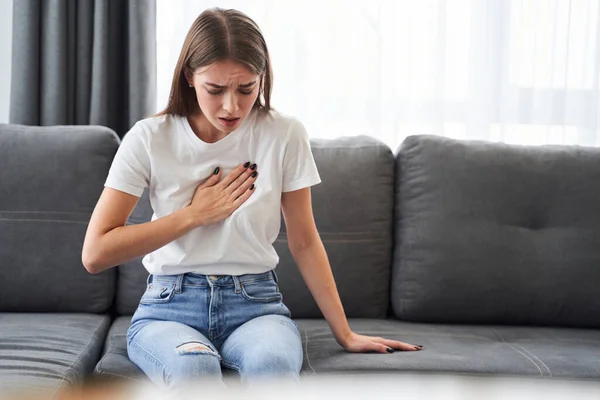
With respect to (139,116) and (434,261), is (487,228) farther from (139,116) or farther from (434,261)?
(139,116)

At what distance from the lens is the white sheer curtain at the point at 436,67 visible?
2.69 meters

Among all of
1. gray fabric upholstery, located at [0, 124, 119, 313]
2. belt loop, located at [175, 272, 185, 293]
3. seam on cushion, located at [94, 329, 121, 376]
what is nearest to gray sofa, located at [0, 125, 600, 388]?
gray fabric upholstery, located at [0, 124, 119, 313]

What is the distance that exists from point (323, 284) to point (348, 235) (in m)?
0.43

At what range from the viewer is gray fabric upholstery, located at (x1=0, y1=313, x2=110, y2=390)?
5.08 feet

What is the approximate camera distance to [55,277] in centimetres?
212

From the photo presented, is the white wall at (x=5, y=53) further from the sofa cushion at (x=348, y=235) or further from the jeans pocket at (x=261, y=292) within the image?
the jeans pocket at (x=261, y=292)

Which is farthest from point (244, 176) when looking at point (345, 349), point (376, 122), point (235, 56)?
point (376, 122)

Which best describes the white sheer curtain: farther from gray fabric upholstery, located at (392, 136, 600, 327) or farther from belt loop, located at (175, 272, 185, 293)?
belt loop, located at (175, 272, 185, 293)

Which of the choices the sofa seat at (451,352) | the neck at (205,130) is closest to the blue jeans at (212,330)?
the sofa seat at (451,352)

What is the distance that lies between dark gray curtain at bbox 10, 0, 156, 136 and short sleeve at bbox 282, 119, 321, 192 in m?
0.90

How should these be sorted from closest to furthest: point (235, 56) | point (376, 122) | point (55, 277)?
point (235, 56)
point (55, 277)
point (376, 122)

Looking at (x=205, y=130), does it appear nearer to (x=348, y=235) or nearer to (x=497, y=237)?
(x=348, y=235)

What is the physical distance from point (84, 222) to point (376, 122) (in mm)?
1089

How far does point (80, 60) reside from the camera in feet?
8.30
